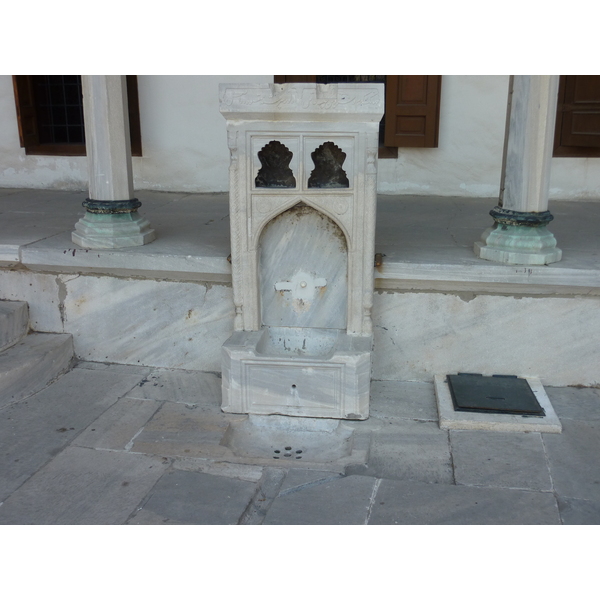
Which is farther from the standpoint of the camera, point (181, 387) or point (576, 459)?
point (181, 387)

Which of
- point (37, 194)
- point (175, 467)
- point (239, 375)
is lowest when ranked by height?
point (175, 467)

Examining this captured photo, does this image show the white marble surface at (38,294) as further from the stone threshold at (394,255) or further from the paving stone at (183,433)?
the paving stone at (183,433)

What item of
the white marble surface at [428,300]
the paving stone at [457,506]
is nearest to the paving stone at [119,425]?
the white marble surface at [428,300]

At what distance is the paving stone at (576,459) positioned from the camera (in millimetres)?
3146

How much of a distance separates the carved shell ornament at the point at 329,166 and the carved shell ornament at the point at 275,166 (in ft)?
0.47

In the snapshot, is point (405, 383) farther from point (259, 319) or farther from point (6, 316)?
point (6, 316)

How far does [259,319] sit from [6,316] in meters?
1.70

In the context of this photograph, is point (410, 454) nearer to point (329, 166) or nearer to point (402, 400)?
point (402, 400)

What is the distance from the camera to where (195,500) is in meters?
3.09

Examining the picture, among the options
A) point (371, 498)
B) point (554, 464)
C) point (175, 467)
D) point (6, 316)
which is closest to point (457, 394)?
point (554, 464)

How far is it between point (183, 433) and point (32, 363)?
3.83 ft

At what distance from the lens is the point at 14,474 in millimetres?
3287

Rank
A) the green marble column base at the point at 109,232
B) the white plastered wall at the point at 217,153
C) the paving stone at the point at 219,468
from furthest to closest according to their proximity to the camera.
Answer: the white plastered wall at the point at 217,153, the green marble column base at the point at 109,232, the paving stone at the point at 219,468

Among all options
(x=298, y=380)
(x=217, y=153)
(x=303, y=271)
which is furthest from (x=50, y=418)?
(x=217, y=153)
